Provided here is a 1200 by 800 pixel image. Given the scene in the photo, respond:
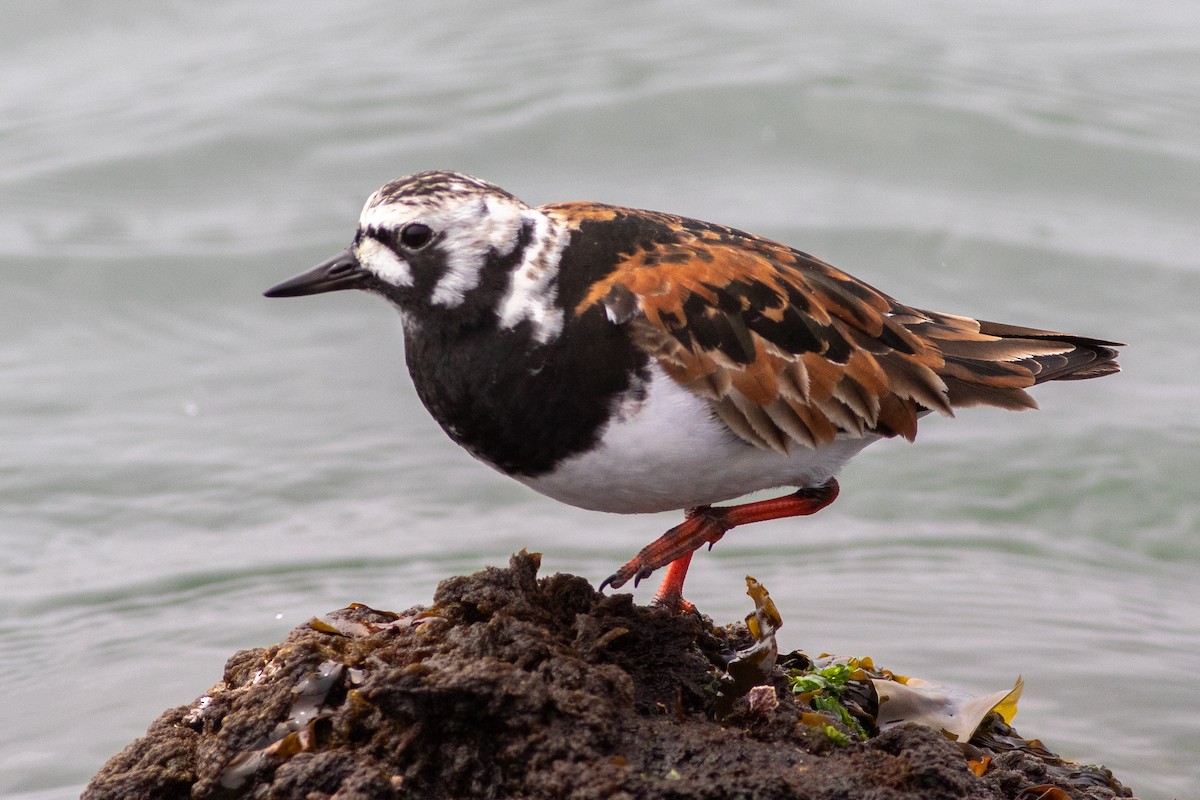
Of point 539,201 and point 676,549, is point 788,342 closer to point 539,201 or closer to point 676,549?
point 676,549

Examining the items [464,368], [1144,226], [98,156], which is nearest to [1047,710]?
[464,368]

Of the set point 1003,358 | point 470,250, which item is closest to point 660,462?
point 470,250

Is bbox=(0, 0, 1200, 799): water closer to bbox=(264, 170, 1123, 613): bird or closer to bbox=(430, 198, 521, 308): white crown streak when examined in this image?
bbox=(264, 170, 1123, 613): bird

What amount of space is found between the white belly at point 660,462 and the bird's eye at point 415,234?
0.67 meters

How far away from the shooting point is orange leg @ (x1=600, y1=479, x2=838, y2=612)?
12.7 feet

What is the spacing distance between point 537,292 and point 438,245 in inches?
11.1

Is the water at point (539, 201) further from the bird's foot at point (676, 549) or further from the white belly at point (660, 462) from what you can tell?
the white belly at point (660, 462)

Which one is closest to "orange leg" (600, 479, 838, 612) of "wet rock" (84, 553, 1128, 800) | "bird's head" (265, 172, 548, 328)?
"wet rock" (84, 553, 1128, 800)

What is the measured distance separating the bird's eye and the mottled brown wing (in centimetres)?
43

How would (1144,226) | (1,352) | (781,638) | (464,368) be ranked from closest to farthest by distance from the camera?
(464,368) → (781,638) → (1,352) → (1144,226)

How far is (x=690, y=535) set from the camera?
13.1 feet

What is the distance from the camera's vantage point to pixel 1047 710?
5293mm

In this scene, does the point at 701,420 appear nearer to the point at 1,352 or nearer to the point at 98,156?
the point at 1,352

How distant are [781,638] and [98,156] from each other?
668cm
